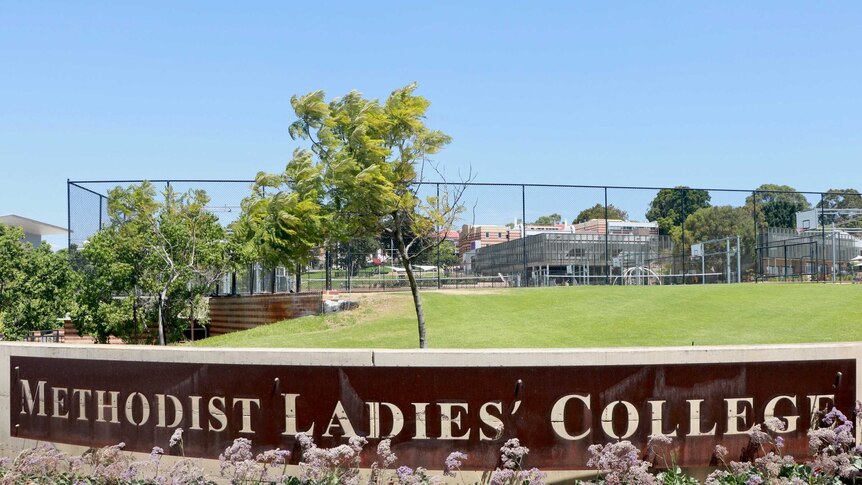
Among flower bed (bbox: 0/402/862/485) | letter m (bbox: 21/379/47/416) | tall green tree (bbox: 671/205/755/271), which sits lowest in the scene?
flower bed (bbox: 0/402/862/485)

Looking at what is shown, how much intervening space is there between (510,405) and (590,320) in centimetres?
1275

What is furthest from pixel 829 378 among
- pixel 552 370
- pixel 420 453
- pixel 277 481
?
pixel 277 481

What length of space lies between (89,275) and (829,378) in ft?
71.6

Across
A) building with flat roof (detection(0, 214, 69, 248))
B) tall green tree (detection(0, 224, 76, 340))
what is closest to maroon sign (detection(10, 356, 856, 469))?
tall green tree (detection(0, 224, 76, 340))

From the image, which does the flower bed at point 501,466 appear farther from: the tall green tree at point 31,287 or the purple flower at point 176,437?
the tall green tree at point 31,287

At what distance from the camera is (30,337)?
2697 centimetres

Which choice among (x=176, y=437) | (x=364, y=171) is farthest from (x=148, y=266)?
(x=176, y=437)

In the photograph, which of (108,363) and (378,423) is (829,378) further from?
(108,363)

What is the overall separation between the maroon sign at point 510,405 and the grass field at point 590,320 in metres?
→ 8.33

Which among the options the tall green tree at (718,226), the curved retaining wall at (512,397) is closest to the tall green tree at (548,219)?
the tall green tree at (718,226)

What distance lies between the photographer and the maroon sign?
650 centimetres

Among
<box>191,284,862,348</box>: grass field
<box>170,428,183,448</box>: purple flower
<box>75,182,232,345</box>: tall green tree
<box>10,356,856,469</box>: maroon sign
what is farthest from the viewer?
<box>75,182,232,345</box>: tall green tree

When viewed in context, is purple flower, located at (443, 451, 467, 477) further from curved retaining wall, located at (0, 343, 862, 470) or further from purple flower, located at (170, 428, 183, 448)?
purple flower, located at (170, 428, 183, 448)

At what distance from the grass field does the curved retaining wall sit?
832 cm
